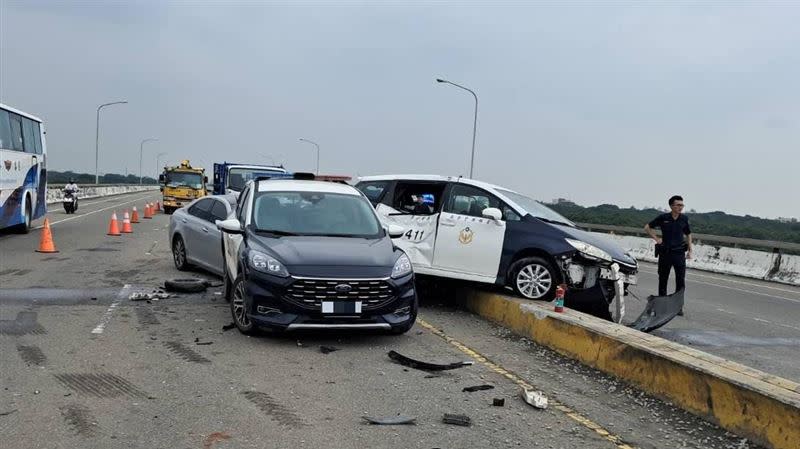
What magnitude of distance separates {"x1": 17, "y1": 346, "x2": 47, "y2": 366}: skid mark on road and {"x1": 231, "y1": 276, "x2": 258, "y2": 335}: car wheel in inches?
72.6

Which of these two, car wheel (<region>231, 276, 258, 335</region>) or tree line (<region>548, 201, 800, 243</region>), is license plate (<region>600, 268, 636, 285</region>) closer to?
car wheel (<region>231, 276, 258, 335</region>)

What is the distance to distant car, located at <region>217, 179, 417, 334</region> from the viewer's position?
6516mm

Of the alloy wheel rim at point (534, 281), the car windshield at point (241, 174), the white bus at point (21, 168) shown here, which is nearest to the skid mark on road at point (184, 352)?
the alloy wheel rim at point (534, 281)

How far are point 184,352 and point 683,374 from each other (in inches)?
174

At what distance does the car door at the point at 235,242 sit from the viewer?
25.4 feet

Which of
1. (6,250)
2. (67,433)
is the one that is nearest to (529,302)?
(67,433)

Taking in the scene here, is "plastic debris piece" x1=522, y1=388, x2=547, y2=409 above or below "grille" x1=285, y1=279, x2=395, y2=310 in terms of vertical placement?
below

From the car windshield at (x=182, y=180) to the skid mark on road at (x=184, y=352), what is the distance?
28775 millimetres

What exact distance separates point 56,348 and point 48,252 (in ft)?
29.0

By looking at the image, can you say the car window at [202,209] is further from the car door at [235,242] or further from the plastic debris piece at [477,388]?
the plastic debris piece at [477,388]

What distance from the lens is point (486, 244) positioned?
28.5ft

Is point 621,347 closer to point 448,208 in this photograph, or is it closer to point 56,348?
point 448,208

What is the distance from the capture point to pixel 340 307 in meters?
6.53

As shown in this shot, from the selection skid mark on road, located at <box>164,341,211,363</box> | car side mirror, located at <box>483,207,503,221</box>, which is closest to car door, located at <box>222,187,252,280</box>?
skid mark on road, located at <box>164,341,211,363</box>
